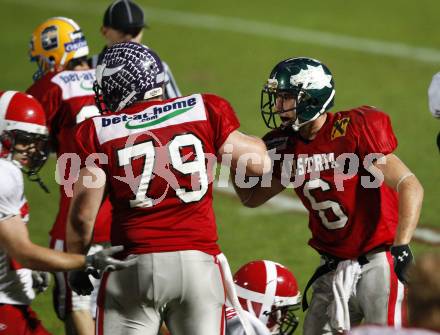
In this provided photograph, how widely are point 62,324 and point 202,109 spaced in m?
2.83

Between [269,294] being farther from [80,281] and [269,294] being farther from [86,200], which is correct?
[86,200]

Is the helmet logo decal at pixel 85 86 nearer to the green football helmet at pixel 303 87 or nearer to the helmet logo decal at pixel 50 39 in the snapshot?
the helmet logo decal at pixel 50 39

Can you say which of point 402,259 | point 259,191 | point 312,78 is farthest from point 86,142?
point 402,259

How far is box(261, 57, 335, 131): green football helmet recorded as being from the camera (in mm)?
5395

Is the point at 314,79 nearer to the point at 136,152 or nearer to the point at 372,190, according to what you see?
the point at 372,190

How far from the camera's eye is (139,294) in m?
4.64

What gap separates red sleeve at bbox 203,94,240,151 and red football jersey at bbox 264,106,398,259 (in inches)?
29.6

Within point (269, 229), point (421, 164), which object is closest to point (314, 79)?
point (269, 229)

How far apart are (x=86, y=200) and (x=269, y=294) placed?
161 cm

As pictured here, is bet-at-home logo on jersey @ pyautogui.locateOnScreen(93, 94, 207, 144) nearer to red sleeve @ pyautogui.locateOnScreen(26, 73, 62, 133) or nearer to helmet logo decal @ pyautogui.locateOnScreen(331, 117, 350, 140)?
helmet logo decal @ pyautogui.locateOnScreen(331, 117, 350, 140)

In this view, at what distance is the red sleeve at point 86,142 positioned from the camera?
4703mm

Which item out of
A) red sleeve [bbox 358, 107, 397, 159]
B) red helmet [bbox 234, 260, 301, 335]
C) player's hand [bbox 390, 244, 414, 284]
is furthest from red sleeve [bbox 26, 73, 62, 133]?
player's hand [bbox 390, 244, 414, 284]

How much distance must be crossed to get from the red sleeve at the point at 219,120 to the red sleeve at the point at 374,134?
0.81 metres

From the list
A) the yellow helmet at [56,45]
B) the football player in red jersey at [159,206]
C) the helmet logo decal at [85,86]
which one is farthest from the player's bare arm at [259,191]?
the yellow helmet at [56,45]
